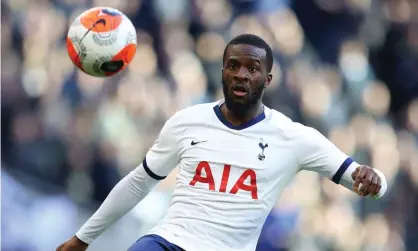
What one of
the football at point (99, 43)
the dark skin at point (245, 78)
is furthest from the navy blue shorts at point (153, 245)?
the football at point (99, 43)

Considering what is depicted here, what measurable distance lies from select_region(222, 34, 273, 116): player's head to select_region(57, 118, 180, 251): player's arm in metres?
0.38

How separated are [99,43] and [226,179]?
5.29 feet

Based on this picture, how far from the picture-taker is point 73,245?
4648 millimetres

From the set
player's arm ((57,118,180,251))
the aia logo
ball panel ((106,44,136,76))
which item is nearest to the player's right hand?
player's arm ((57,118,180,251))

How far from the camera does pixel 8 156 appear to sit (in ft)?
28.8

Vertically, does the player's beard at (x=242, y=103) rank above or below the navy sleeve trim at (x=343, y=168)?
above

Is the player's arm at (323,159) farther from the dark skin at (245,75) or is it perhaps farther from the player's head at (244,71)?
the player's head at (244,71)

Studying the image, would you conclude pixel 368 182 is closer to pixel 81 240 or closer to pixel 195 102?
pixel 81 240

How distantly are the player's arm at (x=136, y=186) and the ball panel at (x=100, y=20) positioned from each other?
126 cm

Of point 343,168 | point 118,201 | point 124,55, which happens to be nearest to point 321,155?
point 343,168

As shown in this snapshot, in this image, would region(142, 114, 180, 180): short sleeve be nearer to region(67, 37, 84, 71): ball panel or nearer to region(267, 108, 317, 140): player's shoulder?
region(267, 108, 317, 140): player's shoulder

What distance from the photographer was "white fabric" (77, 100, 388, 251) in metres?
4.36

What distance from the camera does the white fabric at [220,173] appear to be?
4.36m

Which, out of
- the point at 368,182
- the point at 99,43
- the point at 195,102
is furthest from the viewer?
the point at 195,102
